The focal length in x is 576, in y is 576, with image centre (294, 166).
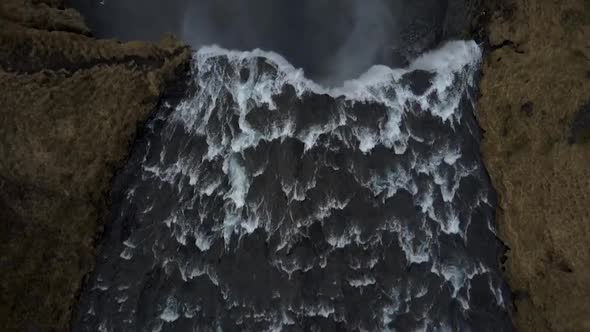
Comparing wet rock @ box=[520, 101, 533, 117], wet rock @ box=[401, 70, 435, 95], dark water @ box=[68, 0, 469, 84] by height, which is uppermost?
dark water @ box=[68, 0, 469, 84]

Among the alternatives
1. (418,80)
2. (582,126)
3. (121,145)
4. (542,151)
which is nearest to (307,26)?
(418,80)

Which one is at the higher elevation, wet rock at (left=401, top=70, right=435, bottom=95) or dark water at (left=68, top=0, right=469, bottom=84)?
dark water at (left=68, top=0, right=469, bottom=84)

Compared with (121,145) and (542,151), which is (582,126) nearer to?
(542,151)

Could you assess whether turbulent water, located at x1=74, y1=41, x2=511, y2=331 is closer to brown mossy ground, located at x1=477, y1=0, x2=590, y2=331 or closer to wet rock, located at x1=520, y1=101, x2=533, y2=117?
brown mossy ground, located at x1=477, y1=0, x2=590, y2=331

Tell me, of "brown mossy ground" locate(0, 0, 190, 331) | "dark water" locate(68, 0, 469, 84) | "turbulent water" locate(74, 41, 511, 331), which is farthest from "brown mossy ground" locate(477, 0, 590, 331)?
"brown mossy ground" locate(0, 0, 190, 331)

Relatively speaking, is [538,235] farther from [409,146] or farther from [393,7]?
[393,7]

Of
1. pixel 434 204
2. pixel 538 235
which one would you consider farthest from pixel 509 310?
pixel 434 204

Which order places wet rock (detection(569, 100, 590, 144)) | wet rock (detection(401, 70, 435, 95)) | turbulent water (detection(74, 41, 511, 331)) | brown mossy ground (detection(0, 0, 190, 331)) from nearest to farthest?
brown mossy ground (detection(0, 0, 190, 331))
turbulent water (detection(74, 41, 511, 331))
wet rock (detection(569, 100, 590, 144))
wet rock (detection(401, 70, 435, 95))

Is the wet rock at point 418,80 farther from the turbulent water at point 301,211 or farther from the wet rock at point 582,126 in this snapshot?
the wet rock at point 582,126
